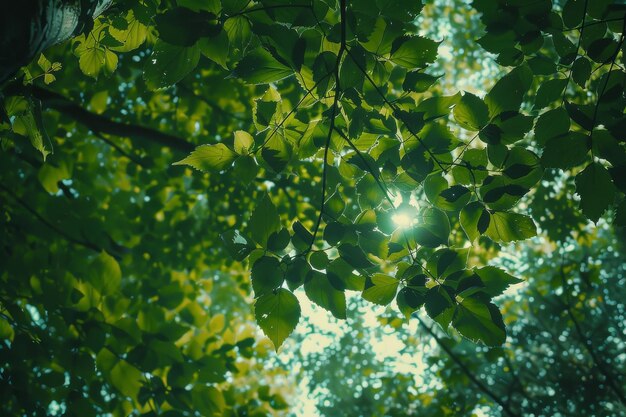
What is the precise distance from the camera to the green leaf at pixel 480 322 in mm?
1230

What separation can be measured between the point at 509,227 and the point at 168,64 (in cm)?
124

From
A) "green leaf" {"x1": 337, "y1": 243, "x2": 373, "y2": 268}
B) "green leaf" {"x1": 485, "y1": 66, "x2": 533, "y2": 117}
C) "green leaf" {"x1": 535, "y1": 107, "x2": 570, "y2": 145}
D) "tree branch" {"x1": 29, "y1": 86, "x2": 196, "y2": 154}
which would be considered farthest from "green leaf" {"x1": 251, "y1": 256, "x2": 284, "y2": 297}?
"tree branch" {"x1": 29, "y1": 86, "x2": 196, "y2": 154}

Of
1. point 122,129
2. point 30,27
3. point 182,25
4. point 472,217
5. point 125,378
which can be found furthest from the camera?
point 122,129

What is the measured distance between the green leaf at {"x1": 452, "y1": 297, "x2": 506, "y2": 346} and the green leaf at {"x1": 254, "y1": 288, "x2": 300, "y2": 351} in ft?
1.67

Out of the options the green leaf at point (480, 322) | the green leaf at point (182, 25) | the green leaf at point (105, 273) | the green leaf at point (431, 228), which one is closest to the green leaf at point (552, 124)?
the green leaf at point (431, 228)

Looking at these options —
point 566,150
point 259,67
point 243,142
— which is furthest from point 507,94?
point 243,142

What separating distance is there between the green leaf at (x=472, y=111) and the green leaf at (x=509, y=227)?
32cm

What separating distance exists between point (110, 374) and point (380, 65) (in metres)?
2.23

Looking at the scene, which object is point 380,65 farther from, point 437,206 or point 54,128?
point 54,128

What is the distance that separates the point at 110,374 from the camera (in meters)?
2.40

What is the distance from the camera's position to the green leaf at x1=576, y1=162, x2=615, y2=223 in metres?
1.29

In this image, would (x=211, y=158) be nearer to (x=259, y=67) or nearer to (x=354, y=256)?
(x=259, y=67)

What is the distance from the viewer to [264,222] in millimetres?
1322

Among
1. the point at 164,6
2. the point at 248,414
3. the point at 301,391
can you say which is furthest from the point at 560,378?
the point at 301,391
